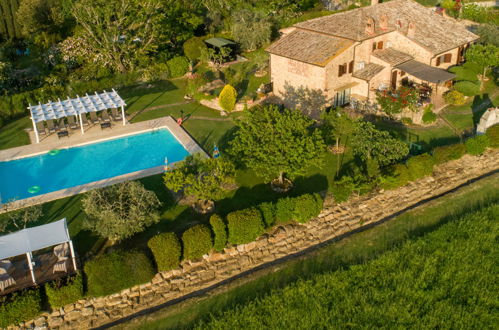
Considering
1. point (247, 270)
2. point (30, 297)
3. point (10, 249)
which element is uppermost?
point (10, 249)

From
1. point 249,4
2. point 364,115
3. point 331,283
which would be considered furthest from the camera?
point 249,4

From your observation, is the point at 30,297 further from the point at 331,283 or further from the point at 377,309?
the point at 377,309

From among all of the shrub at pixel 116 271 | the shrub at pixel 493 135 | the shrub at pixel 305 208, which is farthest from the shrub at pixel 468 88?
the shrub at pixel 116 271

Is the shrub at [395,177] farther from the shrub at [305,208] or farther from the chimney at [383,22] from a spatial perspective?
the chimney at [383,22]

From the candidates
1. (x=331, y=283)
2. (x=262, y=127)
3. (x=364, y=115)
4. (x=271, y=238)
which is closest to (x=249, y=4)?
(x=364, y=115)

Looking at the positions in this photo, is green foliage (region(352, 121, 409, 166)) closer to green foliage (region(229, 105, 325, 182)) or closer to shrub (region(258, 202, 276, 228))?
green foliage (region(229, 105, 325, 182))

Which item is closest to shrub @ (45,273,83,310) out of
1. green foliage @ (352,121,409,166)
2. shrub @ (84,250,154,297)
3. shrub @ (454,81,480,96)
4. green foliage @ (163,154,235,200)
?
shrub @ (84,250,154,297)
